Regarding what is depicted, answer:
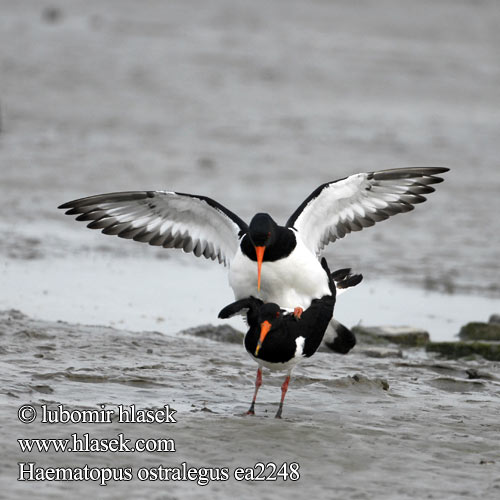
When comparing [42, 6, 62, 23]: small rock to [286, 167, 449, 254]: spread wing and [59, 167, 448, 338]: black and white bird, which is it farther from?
[286, 167, 449, 254]: spread wing

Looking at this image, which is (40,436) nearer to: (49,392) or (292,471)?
(49,392)

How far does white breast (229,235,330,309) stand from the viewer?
712cm

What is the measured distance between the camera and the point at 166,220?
325 inches

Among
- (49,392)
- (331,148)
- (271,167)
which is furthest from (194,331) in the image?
(331,148)

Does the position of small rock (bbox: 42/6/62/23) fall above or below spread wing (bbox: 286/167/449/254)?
above

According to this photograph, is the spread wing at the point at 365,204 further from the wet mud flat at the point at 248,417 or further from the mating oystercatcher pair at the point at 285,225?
the wet mud flat at the point at 248,417

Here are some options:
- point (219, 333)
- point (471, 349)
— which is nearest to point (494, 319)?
point (471, 349)

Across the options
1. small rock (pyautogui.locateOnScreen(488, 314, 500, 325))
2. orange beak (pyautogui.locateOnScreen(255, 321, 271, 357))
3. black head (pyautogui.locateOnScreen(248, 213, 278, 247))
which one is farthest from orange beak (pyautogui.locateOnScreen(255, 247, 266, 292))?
small rock (pyautogui.locateOnScreen(488, 314, 500, 325))

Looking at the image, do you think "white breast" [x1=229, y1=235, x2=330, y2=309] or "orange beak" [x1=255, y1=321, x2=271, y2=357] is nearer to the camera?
"orange beak" [x1=255, y1=321, x2=271, y2=357]

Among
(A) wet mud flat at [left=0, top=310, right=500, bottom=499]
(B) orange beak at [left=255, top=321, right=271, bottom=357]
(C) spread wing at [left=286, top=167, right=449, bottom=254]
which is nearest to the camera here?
(A) wet mud flat at [left=0, top=310, right=500, bottom=499]

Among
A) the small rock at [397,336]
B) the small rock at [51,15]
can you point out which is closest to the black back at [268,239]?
the small rock at [397,336]

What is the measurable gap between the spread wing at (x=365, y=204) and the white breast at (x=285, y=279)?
0.68 meters

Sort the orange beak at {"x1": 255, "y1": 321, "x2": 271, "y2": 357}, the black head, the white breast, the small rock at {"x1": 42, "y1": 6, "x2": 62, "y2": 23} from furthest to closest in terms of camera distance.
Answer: the small rock at {"x1": 42, "y1": 6, "x2": 62, "y2": 23} → the white breast → the black head → the orange beak at {"x1": 255, "y1": 321, "x2": 271, "y2": 357}

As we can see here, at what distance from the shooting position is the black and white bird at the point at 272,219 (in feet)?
23.8
